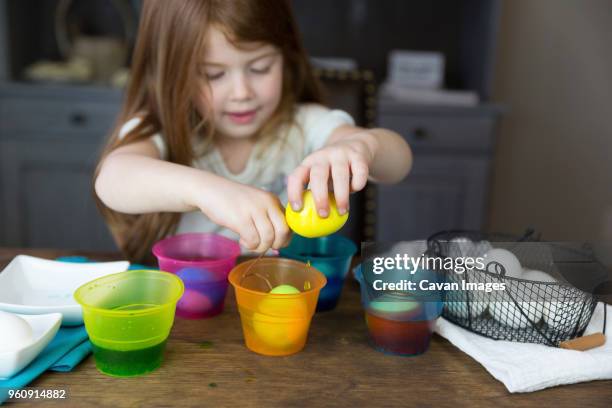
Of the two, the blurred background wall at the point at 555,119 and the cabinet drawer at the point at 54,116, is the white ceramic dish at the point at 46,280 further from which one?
the blurred background wall at the point at 555,119

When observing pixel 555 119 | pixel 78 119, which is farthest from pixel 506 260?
pixel 555 119

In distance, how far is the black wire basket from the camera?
0.71 metres

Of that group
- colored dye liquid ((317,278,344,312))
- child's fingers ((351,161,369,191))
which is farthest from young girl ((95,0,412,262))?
colored dye liquid ((317,278,344,312))

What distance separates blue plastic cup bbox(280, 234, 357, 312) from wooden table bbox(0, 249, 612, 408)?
3.7 inches

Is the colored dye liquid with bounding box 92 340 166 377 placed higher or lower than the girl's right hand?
lower

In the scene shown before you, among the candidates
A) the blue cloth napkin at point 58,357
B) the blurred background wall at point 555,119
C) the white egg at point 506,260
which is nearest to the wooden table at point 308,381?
the blue cloth napkin at point 58,357

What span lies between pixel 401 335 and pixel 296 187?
0.21 m

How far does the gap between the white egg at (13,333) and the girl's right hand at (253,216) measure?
0.27 m

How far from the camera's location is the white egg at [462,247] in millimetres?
799

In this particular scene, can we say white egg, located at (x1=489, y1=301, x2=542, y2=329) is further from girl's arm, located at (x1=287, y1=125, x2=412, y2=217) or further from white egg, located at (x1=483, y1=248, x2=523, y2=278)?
girl's arm, located at (x1=287, y1=125, x2=412, y2=217)

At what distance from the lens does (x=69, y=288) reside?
A: 83 cm

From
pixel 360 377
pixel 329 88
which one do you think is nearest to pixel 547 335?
pixel 360 377

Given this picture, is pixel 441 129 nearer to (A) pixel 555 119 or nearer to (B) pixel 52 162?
(A) pixel 555 119

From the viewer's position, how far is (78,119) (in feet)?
7.27
